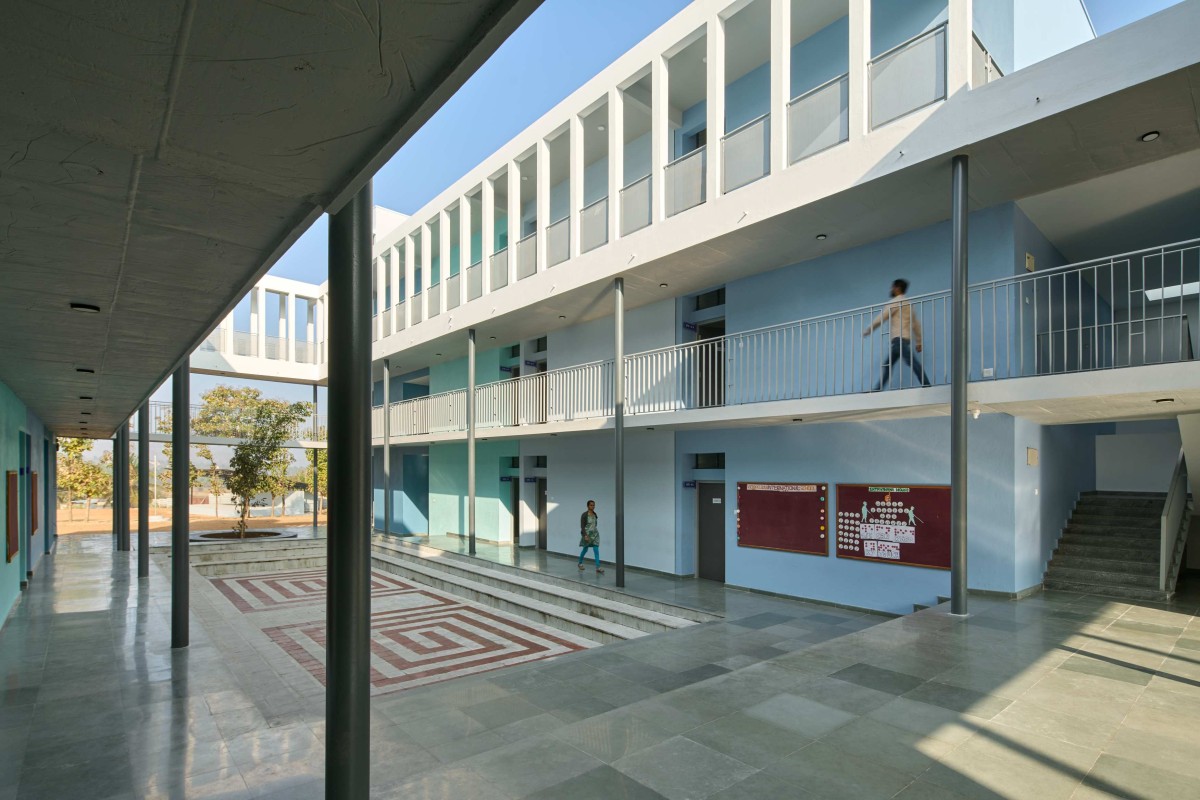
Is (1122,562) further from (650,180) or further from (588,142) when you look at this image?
(588,142)

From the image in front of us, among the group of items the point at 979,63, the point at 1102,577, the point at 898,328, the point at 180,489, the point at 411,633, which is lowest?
the point at 411,633

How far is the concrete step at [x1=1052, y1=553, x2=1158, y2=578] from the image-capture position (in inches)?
353

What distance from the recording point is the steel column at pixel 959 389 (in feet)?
24.5

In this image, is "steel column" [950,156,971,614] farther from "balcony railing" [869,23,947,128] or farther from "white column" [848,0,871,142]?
"white column" [848,0,871,142]

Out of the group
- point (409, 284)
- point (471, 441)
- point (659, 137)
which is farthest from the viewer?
point (409, 284)

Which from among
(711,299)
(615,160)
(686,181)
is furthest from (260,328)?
(686,181)

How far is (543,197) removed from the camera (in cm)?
1481

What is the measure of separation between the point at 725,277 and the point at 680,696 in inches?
350

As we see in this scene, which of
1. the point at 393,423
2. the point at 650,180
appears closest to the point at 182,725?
the point at 650,180

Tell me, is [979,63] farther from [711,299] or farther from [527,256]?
[527,256]

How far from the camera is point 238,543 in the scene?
1872 centimetres

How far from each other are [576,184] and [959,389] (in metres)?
8.80

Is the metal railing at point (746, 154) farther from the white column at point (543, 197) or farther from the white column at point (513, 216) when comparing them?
the white column at point (513, 216)

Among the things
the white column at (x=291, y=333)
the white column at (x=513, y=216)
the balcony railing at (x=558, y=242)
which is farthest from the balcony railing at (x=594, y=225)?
the white column at (x=291, y=333)
